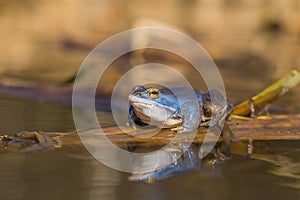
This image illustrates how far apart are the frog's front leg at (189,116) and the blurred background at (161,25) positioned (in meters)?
1.33

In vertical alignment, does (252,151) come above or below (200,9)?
below

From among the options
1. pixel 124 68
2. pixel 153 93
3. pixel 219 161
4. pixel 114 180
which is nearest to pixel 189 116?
pixel 153 93

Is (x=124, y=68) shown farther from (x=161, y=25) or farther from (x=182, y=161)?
(x=182, y=161)

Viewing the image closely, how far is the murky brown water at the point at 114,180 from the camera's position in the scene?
8.25 ft

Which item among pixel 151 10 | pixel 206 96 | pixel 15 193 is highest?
pixel 151 10

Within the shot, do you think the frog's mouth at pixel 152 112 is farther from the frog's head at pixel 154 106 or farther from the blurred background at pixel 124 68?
the blurred background at pixel 124 68

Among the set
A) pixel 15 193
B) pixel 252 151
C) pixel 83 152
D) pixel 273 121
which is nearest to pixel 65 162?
pixel 83 152

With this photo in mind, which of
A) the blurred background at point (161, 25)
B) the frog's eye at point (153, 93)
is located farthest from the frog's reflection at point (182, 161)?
the blurred background at point (161, 25)

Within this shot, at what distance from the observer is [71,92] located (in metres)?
4.82

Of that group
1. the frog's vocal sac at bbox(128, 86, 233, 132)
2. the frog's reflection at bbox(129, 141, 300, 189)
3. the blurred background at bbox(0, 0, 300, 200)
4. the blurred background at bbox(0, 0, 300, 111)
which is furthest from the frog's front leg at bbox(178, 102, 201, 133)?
the blurred background at bbox(0, 0, 300, 111)

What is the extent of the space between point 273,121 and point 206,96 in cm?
42

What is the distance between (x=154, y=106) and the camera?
3336mm

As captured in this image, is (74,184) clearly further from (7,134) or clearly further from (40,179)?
(7,134)

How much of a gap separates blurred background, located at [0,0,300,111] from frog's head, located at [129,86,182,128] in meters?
1.40
